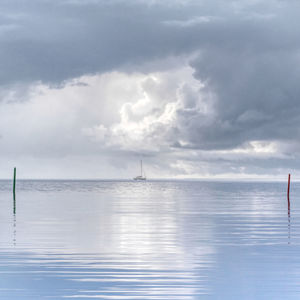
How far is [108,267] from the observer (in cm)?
2202

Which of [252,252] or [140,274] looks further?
[252,252]

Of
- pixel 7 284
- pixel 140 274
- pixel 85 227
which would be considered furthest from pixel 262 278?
pixel 85 227

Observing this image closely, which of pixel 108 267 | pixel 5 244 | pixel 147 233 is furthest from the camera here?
pixel 147 233

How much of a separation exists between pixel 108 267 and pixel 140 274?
2.06 m

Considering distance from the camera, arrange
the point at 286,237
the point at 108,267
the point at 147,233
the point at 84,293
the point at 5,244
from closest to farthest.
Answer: the point at 84,293, the point at 108,267, the point at 5,244, the point at 286,237, the point at 147,233

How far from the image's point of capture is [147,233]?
116 ft

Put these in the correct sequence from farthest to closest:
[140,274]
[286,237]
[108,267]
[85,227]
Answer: [85,227]
[286,237]
[108,267]
[140,274]

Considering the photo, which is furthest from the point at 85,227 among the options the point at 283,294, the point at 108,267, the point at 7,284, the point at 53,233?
the point at 283,294

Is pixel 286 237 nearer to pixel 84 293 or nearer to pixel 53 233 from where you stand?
pixel 53 233

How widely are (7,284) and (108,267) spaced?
4.55 metres

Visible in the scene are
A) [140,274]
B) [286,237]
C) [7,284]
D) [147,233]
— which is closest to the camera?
[7,284]

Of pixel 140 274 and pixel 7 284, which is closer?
pixel 7 284

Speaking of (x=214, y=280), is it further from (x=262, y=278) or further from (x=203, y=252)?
(x=203, y=252)

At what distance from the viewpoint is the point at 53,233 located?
34.5 meters
